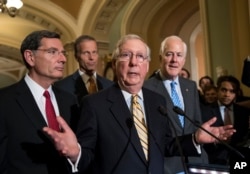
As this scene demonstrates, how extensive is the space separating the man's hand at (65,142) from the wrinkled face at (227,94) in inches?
85.7

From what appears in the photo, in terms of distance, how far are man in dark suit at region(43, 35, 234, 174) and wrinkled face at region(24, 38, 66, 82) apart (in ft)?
0.81

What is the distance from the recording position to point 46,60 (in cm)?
223

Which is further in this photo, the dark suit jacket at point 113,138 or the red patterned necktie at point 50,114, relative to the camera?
the red patterned necktie at point 50,114

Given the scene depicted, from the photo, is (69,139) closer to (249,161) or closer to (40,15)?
(249,161)

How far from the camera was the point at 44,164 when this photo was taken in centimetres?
214

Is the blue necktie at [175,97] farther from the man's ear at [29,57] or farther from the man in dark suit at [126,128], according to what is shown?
the man's ear at [29,57]

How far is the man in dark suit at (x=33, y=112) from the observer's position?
2094mm

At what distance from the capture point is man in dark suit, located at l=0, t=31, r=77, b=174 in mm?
2094

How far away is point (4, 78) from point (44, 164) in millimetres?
21118

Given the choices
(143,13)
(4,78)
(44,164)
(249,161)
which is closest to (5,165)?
(44,164)

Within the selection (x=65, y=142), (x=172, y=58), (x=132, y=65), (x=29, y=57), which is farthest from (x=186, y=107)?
(x=65, y=142)

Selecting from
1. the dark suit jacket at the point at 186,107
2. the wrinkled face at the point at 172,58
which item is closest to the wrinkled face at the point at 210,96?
the dark suit jacket at the point at 186,107

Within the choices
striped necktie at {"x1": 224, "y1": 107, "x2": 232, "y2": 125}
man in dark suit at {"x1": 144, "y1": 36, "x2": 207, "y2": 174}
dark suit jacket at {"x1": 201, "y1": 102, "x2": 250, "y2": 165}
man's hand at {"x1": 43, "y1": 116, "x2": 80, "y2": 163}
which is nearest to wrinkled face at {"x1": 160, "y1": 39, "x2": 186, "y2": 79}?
man in dark suit at {"x1": 144, "y1": 36, "x2": 207, "y2": 174}

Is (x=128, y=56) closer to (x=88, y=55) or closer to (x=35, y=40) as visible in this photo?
(x=35, y=40)
